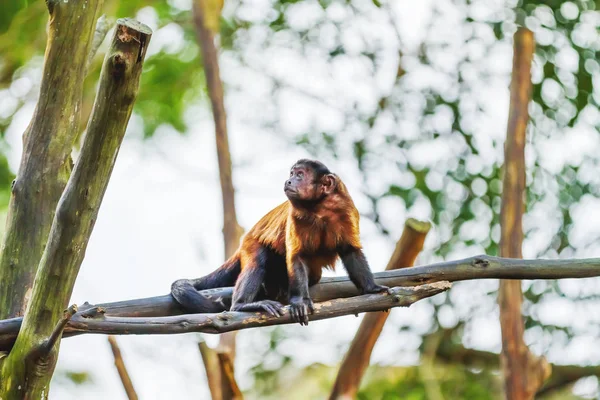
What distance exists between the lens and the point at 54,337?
3.81 meters

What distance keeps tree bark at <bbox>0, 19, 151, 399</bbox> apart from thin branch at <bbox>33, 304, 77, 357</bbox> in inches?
1.0

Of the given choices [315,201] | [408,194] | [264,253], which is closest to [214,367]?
[264,253]

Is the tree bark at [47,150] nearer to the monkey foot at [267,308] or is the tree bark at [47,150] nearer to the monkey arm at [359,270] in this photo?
the monkey foot at [267,308]

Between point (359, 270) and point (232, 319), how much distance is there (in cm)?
119

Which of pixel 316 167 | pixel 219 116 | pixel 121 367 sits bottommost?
pixel 121 367

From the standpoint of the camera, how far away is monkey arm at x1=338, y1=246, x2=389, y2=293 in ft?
16.9

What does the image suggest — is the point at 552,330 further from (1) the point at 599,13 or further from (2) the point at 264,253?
(2) the point at 264,253

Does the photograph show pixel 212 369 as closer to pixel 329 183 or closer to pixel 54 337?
pixel 329 183

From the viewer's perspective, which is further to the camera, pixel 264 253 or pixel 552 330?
pixel 552 330

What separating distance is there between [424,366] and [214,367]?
341cm

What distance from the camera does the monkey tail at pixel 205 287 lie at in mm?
5172

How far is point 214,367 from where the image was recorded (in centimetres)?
694

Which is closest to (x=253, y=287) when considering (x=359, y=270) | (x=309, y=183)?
(x=359, y=270)

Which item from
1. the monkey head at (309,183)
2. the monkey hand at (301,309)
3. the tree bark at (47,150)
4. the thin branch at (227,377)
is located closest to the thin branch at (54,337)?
the tree bark at (47,150)
